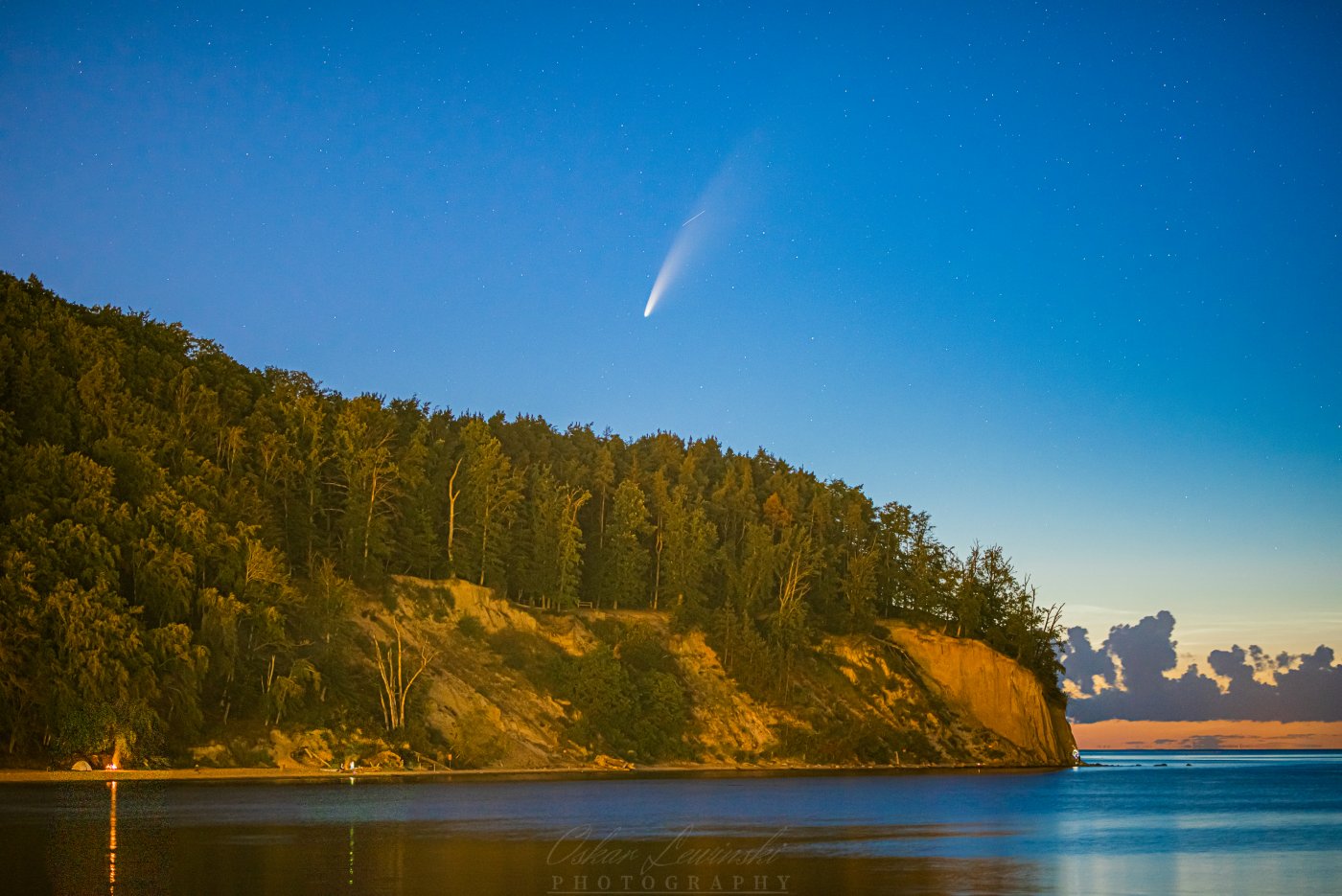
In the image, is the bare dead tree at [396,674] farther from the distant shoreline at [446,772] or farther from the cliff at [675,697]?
the distant shoreline at [446,772]

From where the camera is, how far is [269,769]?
6781cm

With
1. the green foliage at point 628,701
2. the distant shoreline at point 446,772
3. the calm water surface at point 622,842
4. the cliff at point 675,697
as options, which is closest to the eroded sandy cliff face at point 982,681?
the cliff at point 675,697

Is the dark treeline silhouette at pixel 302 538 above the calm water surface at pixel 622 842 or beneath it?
above

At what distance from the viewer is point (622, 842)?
113 feet

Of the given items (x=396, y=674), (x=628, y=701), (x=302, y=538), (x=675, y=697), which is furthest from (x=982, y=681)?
(x=302, y=538)

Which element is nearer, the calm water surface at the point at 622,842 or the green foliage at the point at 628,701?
the calm water surface at the point at 622,842

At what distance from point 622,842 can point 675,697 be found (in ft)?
196

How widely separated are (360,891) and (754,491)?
363ft

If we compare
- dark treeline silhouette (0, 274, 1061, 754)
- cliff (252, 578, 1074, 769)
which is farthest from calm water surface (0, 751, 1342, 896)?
cliff (252, 578, 1074, 769)

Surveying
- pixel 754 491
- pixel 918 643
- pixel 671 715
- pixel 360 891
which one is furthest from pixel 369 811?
pixel 754 491

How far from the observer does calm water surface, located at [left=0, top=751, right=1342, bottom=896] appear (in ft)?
84.3

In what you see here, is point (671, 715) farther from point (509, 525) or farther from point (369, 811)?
point (369, 811)

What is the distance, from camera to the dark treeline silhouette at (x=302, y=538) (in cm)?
6091

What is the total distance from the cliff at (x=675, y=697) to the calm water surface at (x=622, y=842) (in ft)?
61.6
